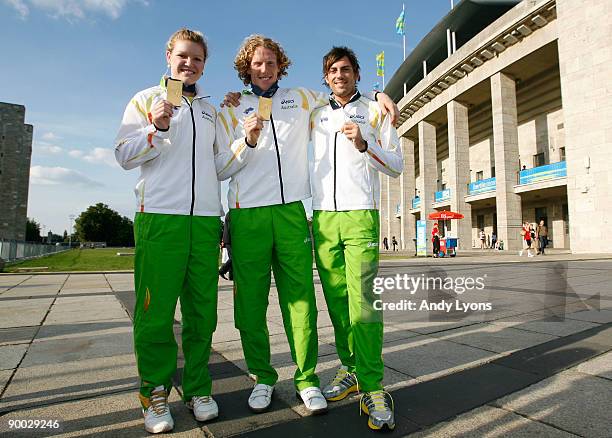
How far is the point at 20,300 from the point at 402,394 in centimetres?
774

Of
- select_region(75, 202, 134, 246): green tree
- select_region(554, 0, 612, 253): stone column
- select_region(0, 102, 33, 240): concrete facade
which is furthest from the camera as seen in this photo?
select_region(75, 202, 134, 246): green tree

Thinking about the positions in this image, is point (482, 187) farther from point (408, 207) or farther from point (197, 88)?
point (197, 88)

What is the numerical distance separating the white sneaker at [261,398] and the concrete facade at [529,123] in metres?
23.8

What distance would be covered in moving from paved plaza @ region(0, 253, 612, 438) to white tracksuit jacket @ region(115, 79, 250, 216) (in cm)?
132

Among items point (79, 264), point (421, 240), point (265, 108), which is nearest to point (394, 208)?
point (421, 240)

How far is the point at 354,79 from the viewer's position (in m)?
2.76

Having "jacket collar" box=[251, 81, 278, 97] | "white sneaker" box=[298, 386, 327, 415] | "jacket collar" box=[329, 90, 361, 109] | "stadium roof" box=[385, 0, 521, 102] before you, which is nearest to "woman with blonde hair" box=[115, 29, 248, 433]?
"jacket collar" box=[251, 81, 278, 97]

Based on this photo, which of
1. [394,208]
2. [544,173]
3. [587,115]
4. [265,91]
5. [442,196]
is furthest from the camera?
[394,208]

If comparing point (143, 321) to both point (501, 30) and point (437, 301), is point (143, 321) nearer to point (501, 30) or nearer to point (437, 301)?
point (437, 301)

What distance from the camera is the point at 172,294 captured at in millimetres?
2330

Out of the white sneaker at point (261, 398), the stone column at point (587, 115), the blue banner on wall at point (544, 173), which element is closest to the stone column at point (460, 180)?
the blue banner on wall at point (544, 173)

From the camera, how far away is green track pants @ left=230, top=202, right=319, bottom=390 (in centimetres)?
248

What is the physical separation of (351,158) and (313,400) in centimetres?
161

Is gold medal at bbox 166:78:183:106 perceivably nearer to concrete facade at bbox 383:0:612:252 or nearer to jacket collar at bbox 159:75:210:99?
jacket collar at bbox 159:75:210:99
